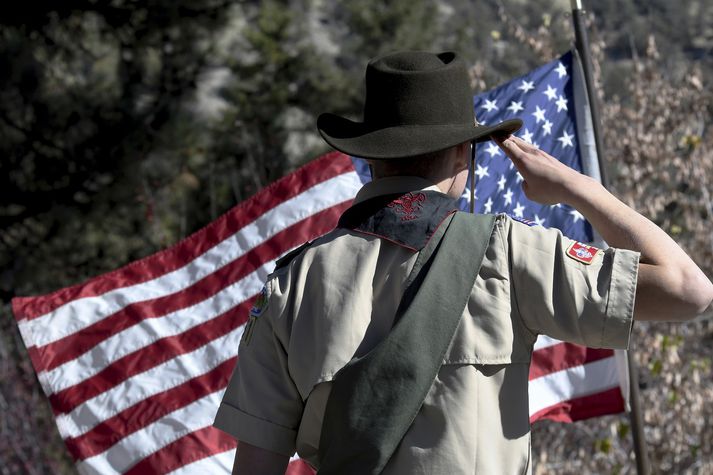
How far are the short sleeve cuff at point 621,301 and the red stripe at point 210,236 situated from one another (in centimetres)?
250

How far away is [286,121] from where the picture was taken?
528 inches

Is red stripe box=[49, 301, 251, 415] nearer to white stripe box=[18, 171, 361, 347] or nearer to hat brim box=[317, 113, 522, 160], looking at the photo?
white stripe box=[18, 171, 361, 347]

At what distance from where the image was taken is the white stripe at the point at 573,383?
379 centimetres

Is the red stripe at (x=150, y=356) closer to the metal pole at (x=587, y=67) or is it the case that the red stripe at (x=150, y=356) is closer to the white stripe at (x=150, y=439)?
the white stripe at (x=150, y=439)

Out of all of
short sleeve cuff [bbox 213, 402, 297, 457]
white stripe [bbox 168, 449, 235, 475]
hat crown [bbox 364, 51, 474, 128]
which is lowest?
white stripe [bbox 168, 449, 235, 475]

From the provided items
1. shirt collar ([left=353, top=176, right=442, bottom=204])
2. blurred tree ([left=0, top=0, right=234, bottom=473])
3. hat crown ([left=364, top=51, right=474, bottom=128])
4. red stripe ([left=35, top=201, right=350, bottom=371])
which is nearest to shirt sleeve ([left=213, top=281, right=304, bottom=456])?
shirt collar ([left=353, top=176, right=442, bottom=204])

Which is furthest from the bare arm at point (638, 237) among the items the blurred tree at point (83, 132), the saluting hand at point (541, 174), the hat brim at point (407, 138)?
the blurred tree at point (83, 132)

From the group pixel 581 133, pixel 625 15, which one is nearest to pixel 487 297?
pixel 581 133

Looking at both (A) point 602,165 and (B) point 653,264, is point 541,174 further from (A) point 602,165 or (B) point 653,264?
(A) point 602,165

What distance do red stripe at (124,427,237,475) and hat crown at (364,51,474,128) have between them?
2.17 m

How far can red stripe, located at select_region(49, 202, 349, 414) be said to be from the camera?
4043mm

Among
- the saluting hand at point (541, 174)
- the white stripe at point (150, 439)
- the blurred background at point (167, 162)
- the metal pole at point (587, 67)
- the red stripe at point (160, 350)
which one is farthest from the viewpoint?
the blurred background at point (167, 162)

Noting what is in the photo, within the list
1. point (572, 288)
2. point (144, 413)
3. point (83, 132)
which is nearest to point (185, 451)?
point (144, 413)

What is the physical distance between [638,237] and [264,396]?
788 mm
